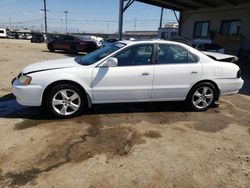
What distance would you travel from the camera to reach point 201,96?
571 centimetres

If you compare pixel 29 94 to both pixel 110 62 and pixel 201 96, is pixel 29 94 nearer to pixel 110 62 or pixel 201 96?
pixel 110 62

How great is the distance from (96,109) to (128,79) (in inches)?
43.3

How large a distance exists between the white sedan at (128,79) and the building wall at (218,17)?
1319 centimetres

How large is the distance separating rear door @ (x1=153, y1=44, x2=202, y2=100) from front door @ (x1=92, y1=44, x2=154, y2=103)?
188 millimetres

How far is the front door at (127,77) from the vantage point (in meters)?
4.92

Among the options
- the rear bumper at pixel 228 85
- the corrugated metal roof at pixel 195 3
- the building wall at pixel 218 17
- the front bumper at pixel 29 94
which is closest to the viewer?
the front bumper at pixel 29 94

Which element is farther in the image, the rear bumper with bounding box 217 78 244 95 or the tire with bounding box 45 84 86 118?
the rear bumper with bounding box 217 78 244 95

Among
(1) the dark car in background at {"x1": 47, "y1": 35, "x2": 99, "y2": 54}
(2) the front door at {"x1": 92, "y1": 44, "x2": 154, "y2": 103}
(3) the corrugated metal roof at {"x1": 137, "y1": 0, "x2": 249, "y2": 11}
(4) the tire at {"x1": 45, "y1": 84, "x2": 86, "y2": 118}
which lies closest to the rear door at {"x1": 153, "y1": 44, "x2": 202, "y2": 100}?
(2) the front door at {"x1": 92, "y1": 44, "x2": 154, "y2": 103}

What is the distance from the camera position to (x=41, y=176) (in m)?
3.04

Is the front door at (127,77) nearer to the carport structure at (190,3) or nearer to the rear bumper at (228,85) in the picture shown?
the rear bumper at (228,85)

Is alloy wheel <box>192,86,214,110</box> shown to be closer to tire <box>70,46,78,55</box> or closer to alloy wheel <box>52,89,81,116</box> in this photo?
alloy wheel <box>52,89,81,116</box>

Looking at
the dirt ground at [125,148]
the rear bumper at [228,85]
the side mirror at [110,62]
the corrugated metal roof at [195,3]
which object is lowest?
the dirt ground at [125,148]

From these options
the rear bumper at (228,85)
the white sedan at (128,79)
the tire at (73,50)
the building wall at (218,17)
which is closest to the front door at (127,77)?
the white sedan at (128,79)

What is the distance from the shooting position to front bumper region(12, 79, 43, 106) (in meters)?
4.64
